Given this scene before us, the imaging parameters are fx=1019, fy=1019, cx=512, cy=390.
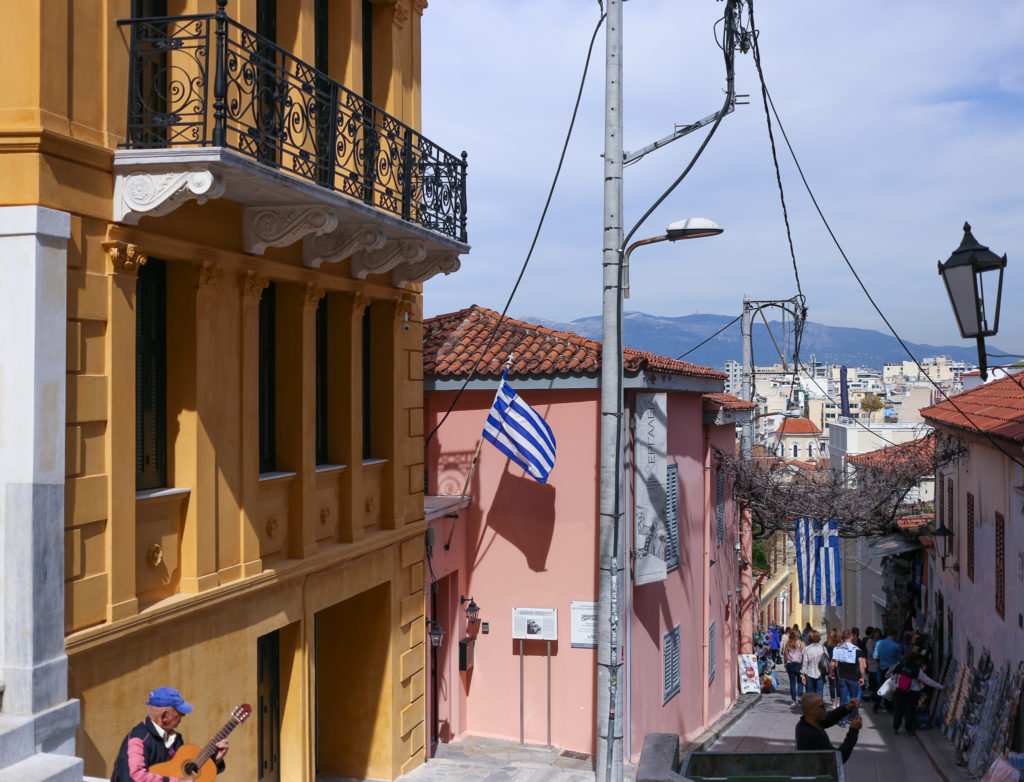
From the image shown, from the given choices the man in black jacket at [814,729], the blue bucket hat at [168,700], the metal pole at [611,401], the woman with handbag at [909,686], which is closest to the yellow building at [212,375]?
the blue bucket hat at [168,700]

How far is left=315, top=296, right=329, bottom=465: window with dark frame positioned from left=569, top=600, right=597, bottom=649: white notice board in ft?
18.4

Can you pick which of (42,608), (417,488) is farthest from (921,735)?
(42,608)

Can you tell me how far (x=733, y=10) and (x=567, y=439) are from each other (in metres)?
6.47

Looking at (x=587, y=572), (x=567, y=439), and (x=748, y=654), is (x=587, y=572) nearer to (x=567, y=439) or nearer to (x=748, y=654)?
(x=567, y=439)

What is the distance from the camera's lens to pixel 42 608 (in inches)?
252

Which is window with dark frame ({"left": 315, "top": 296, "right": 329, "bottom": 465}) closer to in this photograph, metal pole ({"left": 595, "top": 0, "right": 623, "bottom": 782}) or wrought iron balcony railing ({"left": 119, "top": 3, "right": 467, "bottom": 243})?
wrought iron balcony railing ({"left": 119, "top": 3, "right": 467, "bottom": 243})

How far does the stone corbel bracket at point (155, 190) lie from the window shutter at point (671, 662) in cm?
1258

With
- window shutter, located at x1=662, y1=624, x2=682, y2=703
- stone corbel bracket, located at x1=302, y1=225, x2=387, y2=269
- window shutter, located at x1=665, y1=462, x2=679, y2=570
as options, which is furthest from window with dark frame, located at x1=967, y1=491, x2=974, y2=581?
stone corbel bracket, located at x1=302, y1=225, x2=387, y2=269

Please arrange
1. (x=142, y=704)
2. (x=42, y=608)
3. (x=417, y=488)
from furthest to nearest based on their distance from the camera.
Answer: (x=417, y=488)
(x=142, y=704)
(x=42, y=608)

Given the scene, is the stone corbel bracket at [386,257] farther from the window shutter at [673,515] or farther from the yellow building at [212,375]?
the window shutter at [673,515]

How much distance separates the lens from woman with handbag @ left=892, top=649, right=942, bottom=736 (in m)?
17.5

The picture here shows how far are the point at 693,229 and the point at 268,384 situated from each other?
4.72m

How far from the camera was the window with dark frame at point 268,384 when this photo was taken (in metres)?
9.70

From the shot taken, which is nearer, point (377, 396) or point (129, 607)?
point (129, 607)
